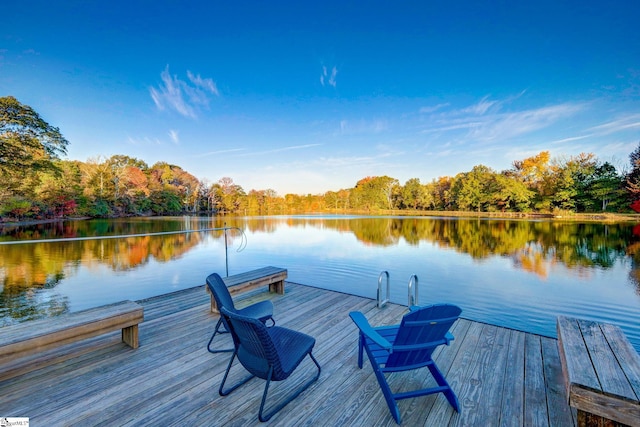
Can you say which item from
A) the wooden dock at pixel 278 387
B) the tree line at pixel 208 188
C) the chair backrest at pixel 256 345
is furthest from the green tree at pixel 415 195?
the chair backrest at pixel 256 345

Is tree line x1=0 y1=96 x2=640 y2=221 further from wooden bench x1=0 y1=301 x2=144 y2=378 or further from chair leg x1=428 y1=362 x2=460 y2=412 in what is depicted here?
chair leg x1=428 y1=362 x2=460 y2=412

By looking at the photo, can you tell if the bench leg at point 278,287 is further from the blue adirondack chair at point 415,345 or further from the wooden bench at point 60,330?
the blue adirondack chair at point 415,345

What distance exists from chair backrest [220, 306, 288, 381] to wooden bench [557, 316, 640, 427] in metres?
1.60

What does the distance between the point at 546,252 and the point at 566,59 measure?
15594mm

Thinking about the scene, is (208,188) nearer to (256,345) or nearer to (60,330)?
(60,330)

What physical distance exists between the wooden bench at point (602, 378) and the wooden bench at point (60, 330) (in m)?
3.23

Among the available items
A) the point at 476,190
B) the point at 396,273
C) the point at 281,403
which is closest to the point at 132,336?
the point at 281,403

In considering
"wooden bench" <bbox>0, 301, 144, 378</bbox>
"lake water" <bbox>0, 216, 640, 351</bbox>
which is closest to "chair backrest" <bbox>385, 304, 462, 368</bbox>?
"wooden bench" <bbox>0, 301, 144, 378</bbox>

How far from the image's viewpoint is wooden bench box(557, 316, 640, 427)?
1.27 metres

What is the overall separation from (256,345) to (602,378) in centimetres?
192

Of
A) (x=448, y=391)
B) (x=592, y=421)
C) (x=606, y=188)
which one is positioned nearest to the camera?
(x=592, y=421)

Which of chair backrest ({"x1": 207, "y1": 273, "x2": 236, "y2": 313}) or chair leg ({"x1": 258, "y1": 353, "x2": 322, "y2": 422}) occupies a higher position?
chair backrest ({"x1": 207, "y1": 273, "x2": 236, "y2": 313})

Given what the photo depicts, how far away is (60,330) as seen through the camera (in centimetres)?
200

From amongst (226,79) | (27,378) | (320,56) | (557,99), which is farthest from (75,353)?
(557,99)
